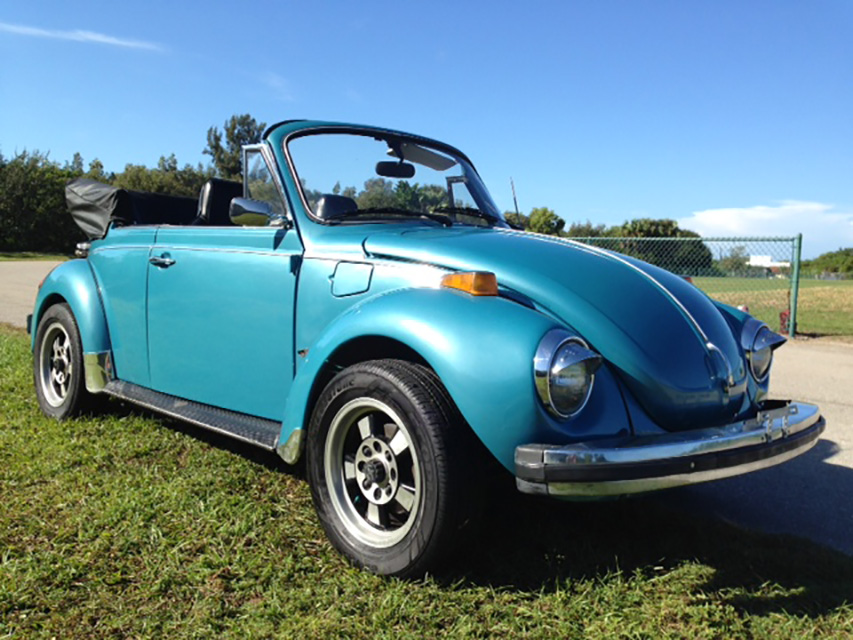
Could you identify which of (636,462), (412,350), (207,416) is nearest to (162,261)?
(207,416)

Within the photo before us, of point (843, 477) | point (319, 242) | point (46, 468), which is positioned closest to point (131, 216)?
point (46, 468)

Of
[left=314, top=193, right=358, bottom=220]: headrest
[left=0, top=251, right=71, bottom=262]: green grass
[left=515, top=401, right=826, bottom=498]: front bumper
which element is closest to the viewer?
[left=515, top=401, right=826, bottom=498]: front bumper

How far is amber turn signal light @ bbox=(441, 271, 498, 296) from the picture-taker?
268 centimetres

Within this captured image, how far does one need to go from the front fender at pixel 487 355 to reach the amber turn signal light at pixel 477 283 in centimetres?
3

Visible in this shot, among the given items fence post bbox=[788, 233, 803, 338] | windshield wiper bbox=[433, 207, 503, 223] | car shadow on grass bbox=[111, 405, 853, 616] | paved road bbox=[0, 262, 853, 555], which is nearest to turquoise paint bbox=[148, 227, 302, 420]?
windshield wiper bbox=[433, 207, 503, 223]

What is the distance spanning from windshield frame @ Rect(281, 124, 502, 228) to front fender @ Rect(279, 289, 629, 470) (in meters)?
0.85

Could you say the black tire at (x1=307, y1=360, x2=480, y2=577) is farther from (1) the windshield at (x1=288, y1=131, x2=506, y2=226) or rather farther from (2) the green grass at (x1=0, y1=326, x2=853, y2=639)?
(1) the windshield at (x1=288, y1=131, x2=506, y2=226)

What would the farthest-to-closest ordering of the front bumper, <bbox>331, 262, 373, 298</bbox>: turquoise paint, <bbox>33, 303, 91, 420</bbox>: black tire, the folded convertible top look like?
the folded convertible top < <bbox>33, 303, 91, 420</bbox>: black tire < <bbox>331, 262, 373, 298</bbox>: turquoise paint < the front bumper

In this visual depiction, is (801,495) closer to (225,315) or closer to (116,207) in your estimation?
(225,315)

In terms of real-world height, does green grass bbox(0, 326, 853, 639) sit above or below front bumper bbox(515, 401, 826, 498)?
below

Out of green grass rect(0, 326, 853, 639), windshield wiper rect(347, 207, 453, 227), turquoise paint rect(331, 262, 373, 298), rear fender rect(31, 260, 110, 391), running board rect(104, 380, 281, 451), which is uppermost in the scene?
windshield wiper rect(347, 207, 453, 227)

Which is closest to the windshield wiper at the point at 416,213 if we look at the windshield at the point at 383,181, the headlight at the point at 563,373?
the windshield at the point at 383,181

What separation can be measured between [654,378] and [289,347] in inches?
62.9

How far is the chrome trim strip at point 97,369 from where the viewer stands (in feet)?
14.5
